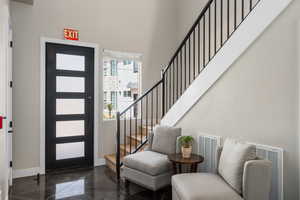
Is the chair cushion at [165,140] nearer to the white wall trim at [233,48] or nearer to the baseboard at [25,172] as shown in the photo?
the white wall trim at [233,48]

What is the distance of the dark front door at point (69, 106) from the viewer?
388 centimetres

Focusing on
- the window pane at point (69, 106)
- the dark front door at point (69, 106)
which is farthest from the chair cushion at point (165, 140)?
the window pane at point (69, 106)

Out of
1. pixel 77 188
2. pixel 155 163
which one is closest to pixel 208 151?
pixel 155 163

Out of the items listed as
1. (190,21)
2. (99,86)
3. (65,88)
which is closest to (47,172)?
(65,88)

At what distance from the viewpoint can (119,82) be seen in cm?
472

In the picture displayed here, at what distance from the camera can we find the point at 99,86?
14.1 feet

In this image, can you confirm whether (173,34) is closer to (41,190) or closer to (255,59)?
(255,59)

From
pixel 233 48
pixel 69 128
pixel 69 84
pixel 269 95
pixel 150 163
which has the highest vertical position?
pixel 233 48

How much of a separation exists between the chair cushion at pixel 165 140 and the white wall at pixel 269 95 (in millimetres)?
666

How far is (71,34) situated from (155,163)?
9.44ft

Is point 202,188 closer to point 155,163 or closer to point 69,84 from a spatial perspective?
point 155,163

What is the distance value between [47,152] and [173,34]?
3866 millimetres

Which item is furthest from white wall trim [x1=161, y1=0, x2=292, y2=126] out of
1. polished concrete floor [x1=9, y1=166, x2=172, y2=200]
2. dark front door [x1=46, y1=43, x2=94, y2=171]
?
dark front door [x1=46, y1=43, x2=94, y2=171]

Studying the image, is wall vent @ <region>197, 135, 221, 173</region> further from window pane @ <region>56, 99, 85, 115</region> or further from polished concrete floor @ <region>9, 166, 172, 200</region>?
window pane @ <region>56, 99, 85, 115</region>
